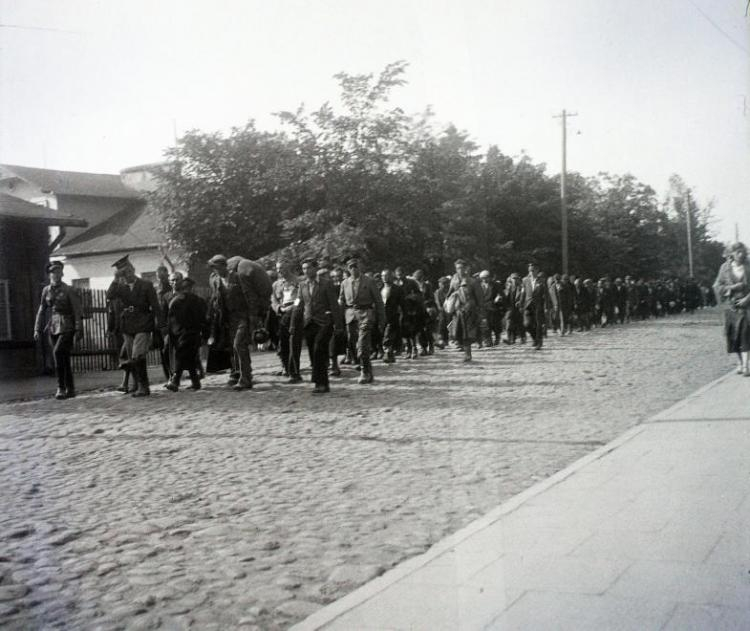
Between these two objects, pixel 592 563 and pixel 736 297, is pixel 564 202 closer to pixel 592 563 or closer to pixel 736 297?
pixel 736 297

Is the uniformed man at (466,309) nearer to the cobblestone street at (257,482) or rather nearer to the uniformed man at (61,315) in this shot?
the cobblestone street at (257,482)

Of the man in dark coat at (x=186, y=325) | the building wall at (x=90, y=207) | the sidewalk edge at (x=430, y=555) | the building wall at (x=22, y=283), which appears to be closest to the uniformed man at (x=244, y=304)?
the man in dark coat at (x=186, y=325)

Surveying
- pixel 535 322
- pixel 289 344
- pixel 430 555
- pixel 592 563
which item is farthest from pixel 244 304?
pixel 535 322

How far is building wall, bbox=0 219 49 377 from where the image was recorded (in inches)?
702

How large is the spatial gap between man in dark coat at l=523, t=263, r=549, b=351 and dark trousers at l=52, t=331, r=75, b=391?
11.2 metres

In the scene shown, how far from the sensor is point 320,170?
75.3 ft

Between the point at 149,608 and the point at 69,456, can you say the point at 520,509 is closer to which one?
the point at 149,608

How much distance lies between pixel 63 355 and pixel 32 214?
22.0ft

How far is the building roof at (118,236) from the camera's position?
38062 mm

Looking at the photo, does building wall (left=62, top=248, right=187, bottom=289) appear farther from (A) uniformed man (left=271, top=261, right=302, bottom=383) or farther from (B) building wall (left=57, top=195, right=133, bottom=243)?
(A) uniformed man (left=271, top=261, right=302, bottom=383)

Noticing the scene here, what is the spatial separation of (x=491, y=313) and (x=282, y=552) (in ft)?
61.8

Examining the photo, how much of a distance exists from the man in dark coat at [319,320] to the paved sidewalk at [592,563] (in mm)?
6032

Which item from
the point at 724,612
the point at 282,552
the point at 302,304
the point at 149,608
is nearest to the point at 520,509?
the point at 282,552

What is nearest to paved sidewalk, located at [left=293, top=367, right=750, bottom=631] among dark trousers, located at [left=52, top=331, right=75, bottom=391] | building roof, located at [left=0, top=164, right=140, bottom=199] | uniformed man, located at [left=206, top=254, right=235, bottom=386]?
uniformed man, located at [left=206, top=254, right=235, bottom=386]
